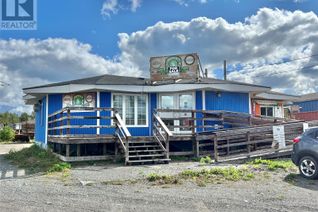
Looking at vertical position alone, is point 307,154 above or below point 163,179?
above

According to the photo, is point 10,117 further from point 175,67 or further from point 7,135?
point 175,67

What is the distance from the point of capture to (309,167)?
8586mm

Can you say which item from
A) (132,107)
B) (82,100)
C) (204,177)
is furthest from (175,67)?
(204,177)

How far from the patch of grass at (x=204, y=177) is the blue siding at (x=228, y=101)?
270 inches

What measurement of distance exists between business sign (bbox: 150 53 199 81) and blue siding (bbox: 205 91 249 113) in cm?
136

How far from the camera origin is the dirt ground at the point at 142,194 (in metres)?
5.91

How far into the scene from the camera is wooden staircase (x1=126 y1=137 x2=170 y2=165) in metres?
11.4

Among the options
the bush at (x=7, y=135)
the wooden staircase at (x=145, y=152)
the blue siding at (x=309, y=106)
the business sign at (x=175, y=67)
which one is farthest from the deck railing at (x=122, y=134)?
the blue siding at (x=309, y=106)

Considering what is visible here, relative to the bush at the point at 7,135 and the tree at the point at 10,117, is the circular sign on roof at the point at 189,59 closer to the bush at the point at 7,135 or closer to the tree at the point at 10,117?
the bush at the point at 7,135

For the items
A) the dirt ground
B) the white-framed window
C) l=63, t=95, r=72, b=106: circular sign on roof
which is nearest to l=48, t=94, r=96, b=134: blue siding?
l=63, t=95, r=72, b=106: circular sign on roof

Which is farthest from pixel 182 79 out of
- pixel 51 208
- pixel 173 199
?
pixel 51 208

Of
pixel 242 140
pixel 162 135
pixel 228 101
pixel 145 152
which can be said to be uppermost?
pixel 228 101

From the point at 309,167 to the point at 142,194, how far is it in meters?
4.73

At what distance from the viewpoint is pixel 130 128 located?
15.6 meters
